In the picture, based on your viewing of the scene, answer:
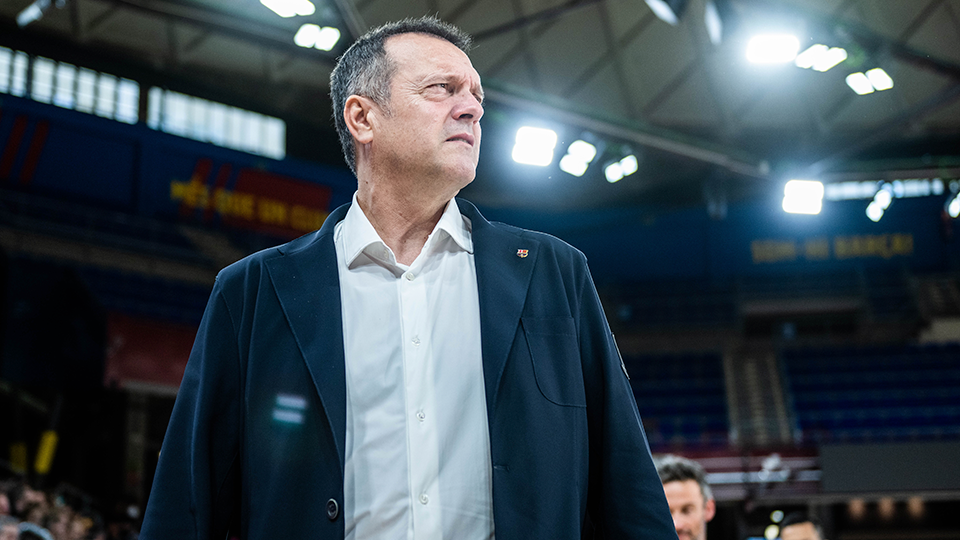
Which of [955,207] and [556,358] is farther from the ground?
[955,207]

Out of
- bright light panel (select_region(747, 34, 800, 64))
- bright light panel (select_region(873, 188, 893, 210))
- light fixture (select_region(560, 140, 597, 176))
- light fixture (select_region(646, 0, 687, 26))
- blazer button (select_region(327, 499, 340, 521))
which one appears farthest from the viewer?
bright light panel (select_region(873, 188, 893, 210))

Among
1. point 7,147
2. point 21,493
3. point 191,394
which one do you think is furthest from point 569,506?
point 7,147

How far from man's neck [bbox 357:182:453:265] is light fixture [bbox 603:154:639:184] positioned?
1111cm

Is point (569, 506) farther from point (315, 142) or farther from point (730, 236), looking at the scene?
point (730, 236)

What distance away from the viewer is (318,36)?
8.29 meters

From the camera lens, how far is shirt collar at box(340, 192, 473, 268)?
1.52 meters

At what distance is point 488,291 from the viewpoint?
145cm

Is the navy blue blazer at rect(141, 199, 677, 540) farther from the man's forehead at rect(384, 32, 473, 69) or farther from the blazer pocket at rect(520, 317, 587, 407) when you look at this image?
the man's forehead at rect(384, 32, 473, 69)

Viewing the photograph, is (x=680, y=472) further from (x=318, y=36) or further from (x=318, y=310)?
(x=318, y=36)

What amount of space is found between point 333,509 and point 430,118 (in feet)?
2.35

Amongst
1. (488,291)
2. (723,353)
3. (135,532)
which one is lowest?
(135,532)

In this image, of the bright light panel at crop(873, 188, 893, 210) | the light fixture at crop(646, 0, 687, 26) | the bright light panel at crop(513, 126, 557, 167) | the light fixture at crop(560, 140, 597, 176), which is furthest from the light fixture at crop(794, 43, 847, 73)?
the bright light panel at crop(873, 188, 893, 210)

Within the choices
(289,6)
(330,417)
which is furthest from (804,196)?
(330,417)

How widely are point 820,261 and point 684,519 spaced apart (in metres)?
17.4
